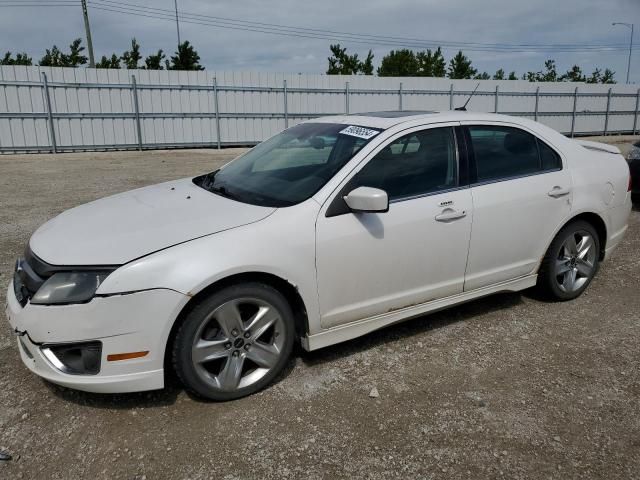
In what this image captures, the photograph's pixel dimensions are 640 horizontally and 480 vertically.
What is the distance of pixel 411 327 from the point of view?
13.0 feet

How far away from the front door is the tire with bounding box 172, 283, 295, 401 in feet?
1.05

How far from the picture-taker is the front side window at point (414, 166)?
334cm

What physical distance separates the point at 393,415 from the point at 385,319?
2.34ft

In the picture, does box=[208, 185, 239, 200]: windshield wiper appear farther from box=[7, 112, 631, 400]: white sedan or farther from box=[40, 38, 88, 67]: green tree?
box=[40, 38, 88, 67]: green tree

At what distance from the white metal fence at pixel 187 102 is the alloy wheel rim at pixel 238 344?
17305mm

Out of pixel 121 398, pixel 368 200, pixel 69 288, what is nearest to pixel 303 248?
pixel 368 200

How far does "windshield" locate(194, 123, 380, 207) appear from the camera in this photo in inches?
130

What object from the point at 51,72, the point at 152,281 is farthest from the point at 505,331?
the point at 51,72

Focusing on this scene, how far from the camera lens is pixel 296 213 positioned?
304 centimetres

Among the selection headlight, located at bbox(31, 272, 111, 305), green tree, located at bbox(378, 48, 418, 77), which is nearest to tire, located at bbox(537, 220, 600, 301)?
headlight, located at bbox(31, 272, 111, 305)

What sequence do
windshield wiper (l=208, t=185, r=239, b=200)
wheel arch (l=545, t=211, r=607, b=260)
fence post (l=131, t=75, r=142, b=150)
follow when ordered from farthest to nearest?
1. fence post (l=131, t=75, r=142, b=150)
2. wheel arch (l=545, t=211, r=607, b=260)
3. windshield wiper (l=208, t=185, r=239, b=200)

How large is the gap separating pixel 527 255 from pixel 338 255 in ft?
5.76

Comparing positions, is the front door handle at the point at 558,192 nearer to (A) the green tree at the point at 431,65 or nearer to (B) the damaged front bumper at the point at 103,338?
(B) the damaged front bumper at the point at 103,338

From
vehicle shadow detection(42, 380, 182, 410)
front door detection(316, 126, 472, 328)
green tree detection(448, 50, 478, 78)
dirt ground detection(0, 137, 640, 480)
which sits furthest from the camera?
green tree detection(448, 50, 478, 78)
